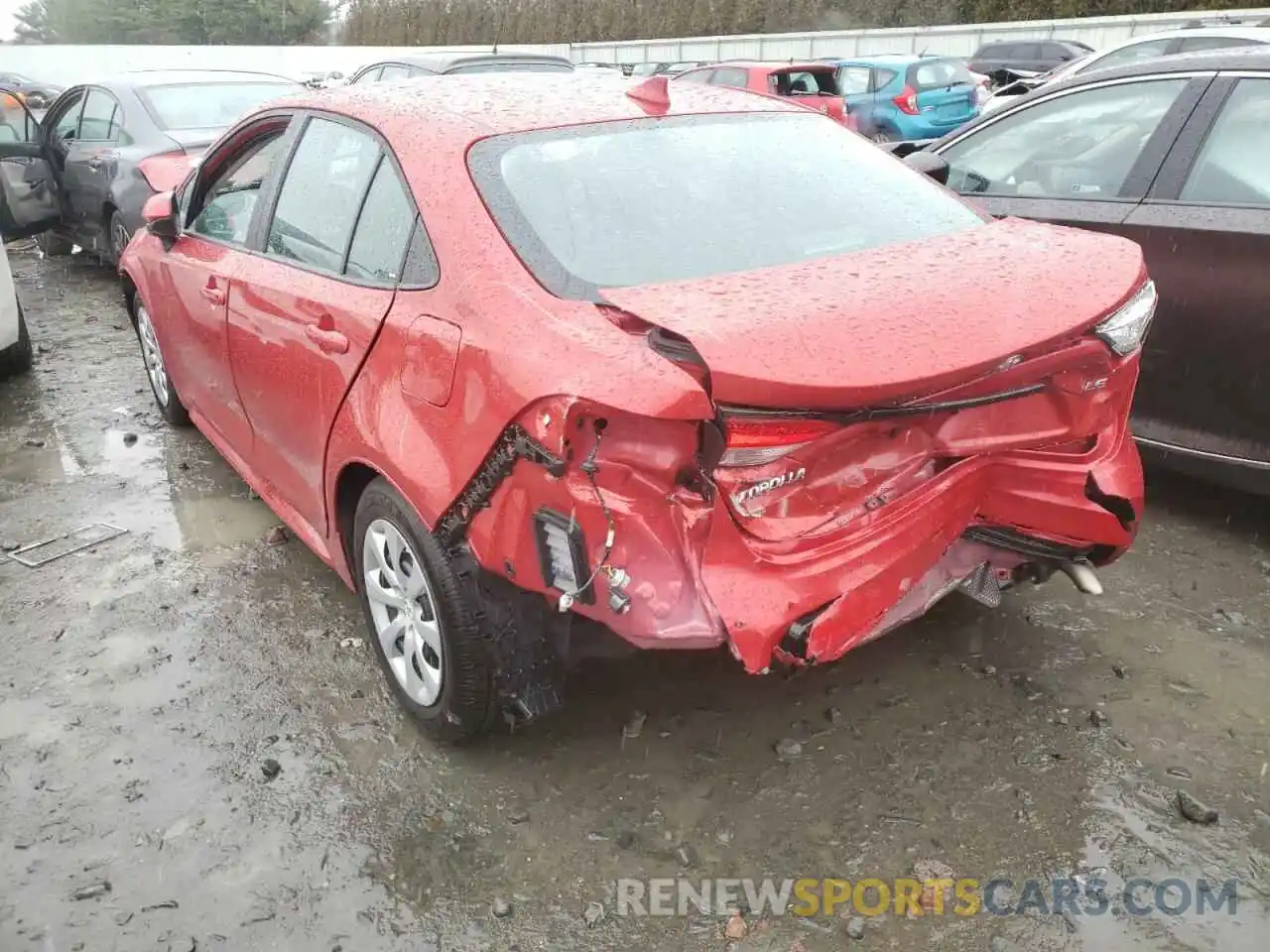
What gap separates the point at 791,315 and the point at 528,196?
84cm

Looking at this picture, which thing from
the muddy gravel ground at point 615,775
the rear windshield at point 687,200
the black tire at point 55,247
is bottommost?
the black tire at point 55,247

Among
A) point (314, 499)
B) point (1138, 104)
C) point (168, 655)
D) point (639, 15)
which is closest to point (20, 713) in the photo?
point (168, 655)

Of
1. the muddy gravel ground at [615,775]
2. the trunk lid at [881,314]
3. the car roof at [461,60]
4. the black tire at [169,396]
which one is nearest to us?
the trunk lid at [881,314]

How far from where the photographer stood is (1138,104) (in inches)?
156

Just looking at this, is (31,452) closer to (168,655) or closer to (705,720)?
(168,655)

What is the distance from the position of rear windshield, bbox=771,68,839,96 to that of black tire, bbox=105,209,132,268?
29.5 ft

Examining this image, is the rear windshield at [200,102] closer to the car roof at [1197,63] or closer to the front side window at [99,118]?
the front side window at [99,118]

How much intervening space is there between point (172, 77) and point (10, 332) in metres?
3.02

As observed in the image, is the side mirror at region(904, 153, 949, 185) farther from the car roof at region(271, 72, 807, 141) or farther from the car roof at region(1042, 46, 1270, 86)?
the car roof at region(1042, 46, 1270, 86)

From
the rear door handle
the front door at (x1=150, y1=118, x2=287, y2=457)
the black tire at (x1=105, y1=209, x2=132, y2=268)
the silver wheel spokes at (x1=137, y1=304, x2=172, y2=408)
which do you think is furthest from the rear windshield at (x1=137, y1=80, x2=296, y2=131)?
the rear door handle

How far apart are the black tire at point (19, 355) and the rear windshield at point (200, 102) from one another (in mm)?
2003

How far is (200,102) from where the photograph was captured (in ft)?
24.7

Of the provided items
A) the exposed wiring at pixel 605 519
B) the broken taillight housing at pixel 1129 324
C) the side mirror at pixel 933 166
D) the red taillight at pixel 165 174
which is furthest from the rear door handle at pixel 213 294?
the broken taillight housing at pixel 1129 324

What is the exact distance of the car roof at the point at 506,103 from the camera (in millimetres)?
2742
